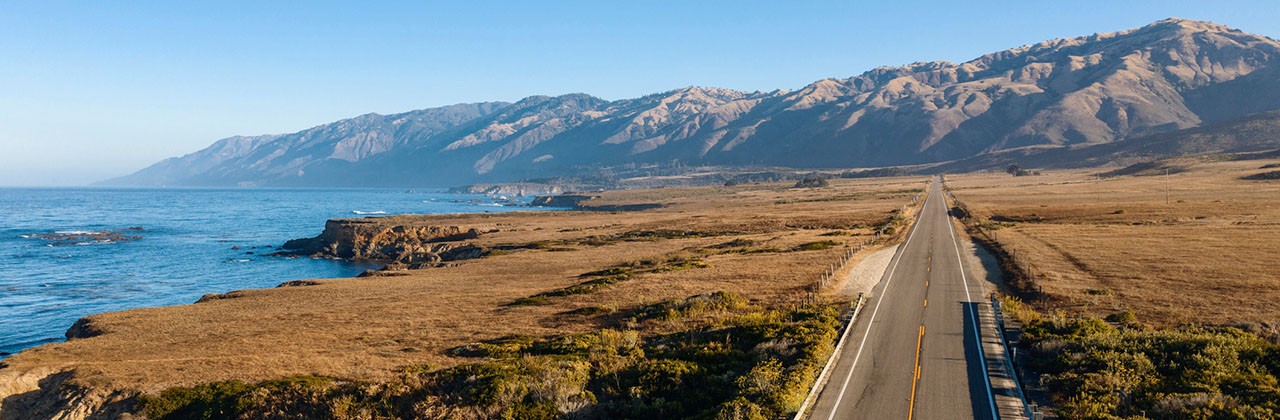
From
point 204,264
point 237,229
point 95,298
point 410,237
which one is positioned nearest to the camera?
point 95,298

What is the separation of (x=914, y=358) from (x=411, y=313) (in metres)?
25.6

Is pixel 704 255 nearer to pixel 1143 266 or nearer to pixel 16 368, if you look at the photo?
pixel 1143 266

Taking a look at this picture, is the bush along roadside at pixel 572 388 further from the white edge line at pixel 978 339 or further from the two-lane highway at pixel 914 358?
the white edge line at pixel 978 339

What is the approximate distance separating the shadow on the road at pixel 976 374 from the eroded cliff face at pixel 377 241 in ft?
Answer: 218

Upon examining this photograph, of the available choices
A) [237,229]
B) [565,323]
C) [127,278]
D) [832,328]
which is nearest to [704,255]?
[565,323]

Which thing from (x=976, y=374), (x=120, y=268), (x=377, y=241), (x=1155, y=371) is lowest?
(x=120, y=268)

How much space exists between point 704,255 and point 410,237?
1985 inches

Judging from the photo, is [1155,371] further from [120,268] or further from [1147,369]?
[120,268]


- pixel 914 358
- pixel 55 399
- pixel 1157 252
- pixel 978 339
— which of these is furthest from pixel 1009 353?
pixel 1157 252

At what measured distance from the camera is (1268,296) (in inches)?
1303

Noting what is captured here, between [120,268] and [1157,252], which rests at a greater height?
[1157,252]

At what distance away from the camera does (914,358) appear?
24250 mm

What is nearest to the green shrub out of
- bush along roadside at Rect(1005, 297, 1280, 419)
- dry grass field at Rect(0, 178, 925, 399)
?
dry grass field at Rect(0, 178, 925, 399)

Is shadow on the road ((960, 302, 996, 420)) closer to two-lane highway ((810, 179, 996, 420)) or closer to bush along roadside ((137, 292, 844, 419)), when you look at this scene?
two-lane highway ((810, 179, 996, 420))
